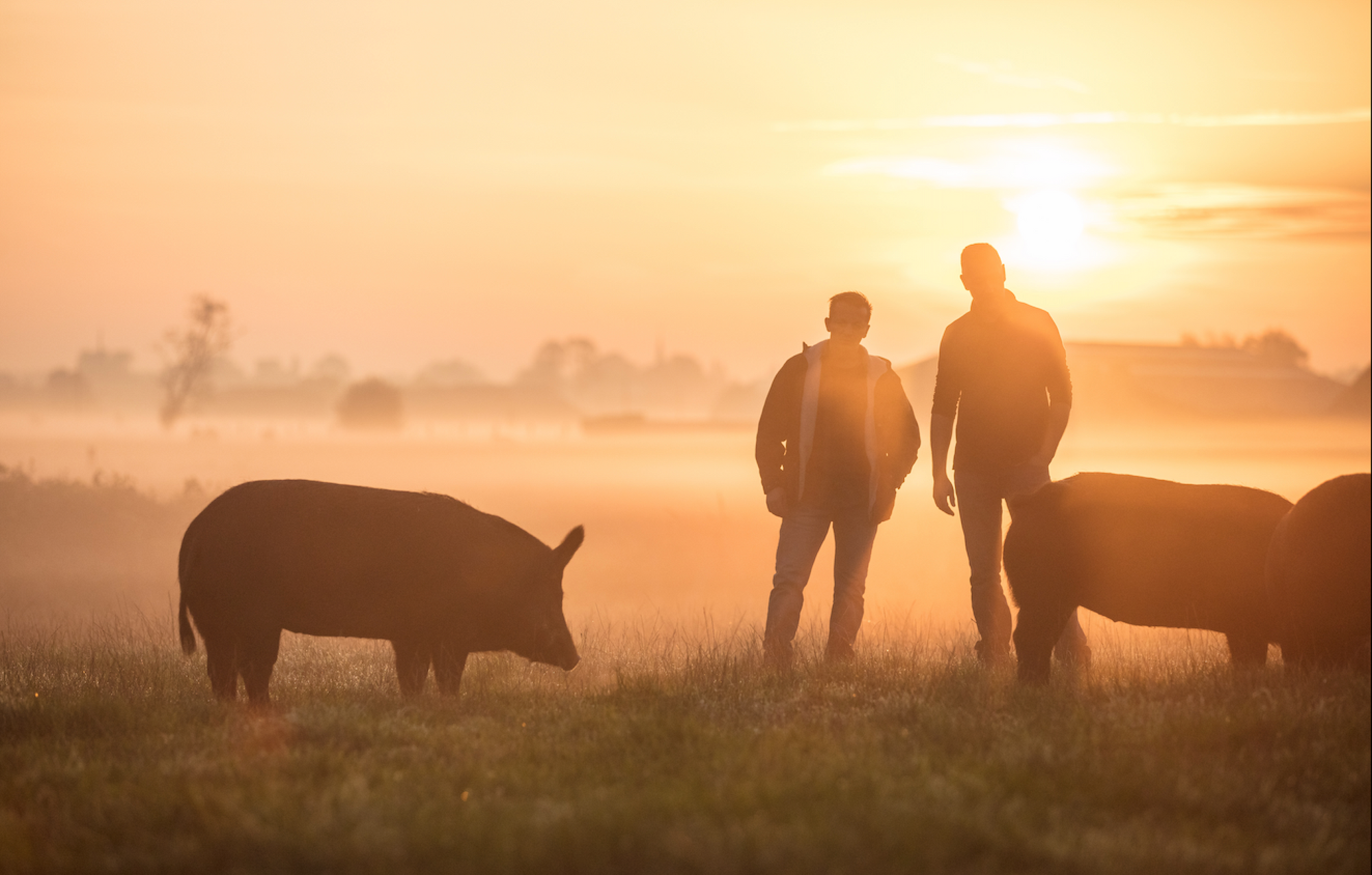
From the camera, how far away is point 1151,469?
44.2 meters

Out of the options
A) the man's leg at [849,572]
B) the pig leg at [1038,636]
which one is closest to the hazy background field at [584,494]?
the man's leg at [849,572]

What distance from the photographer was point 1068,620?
736 centimetres

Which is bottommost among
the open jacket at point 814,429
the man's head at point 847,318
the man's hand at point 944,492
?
the man's hand at point 944,492

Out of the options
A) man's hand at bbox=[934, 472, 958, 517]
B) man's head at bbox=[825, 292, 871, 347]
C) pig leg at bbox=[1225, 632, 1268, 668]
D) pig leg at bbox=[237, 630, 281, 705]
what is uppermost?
man's head at bbox=[825, 292, 871, 347]

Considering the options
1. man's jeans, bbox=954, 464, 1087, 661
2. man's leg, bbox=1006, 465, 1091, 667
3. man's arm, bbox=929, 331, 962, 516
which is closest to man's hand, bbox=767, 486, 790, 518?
man's arm, bbox=929, 331, 962, 516

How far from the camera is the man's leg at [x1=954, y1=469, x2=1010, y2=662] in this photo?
7.62m

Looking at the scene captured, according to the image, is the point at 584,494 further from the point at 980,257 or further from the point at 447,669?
the point at 980,257

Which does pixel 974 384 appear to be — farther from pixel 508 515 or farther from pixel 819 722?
pixel 508 515

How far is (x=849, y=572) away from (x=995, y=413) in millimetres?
1473

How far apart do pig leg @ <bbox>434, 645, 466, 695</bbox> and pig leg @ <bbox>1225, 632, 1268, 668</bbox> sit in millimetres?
4641

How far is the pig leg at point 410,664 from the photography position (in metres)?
7.41

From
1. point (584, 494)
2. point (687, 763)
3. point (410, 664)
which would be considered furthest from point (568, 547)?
point (584, 494)

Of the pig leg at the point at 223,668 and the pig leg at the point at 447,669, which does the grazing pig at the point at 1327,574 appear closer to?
the pig leg at the point at 447,669

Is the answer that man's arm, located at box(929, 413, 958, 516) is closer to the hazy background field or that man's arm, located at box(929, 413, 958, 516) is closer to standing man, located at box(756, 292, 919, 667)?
standing man, located at box(756, 292, 919, 667)
